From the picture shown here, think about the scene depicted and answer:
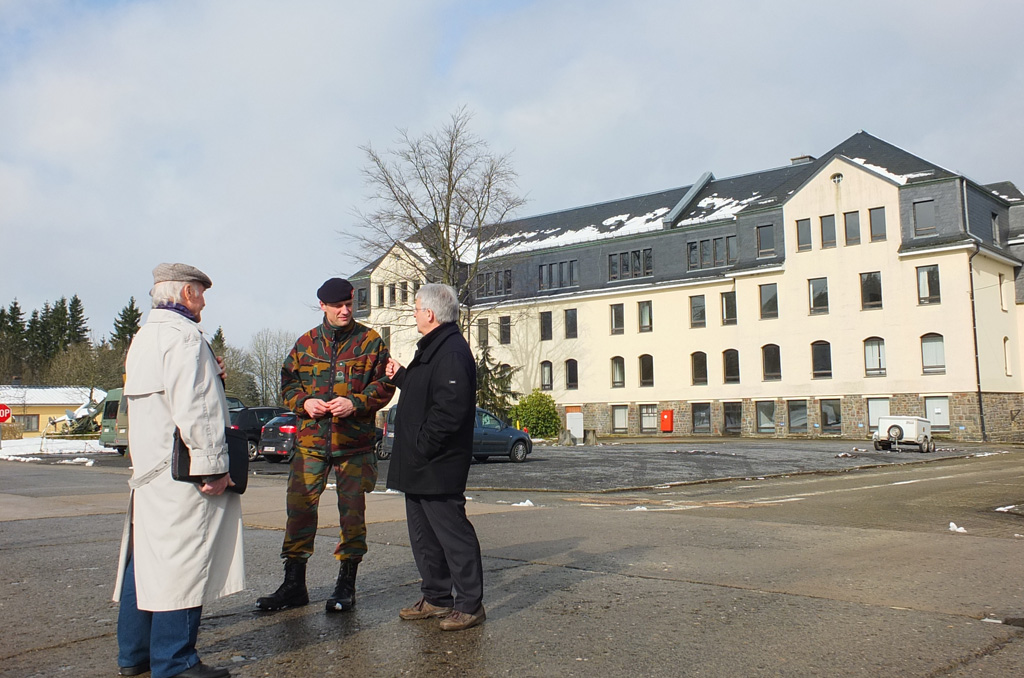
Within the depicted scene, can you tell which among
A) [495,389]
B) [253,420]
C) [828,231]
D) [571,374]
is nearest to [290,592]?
[253,420]

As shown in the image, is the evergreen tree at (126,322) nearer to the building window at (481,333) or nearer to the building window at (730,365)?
the building window at (481,333)

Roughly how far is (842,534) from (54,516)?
28.6 feet

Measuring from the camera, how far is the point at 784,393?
146 ft

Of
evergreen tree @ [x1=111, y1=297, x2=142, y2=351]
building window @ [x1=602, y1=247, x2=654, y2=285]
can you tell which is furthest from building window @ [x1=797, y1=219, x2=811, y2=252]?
evergreen tree @ [x1=111, y1=297, x2=142, y2=351]

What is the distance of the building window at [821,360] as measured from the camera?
1705 inches

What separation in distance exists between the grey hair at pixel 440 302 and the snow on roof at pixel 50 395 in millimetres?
77369

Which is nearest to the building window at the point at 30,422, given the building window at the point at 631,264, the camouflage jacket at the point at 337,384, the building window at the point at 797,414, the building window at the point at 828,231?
the building window at the point at 631,264

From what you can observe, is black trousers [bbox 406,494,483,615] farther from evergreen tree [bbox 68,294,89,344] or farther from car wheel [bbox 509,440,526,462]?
evergreen tree [bbox 68,294,89,344]

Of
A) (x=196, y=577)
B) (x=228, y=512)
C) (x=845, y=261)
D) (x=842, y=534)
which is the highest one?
(x=845, y=261)

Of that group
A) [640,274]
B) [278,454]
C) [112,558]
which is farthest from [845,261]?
[112,558]

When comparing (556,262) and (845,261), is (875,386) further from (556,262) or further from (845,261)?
(556,262)

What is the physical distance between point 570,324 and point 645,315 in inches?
215

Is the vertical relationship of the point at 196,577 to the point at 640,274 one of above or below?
below

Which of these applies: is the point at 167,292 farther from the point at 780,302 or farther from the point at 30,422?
the point at 30,422
